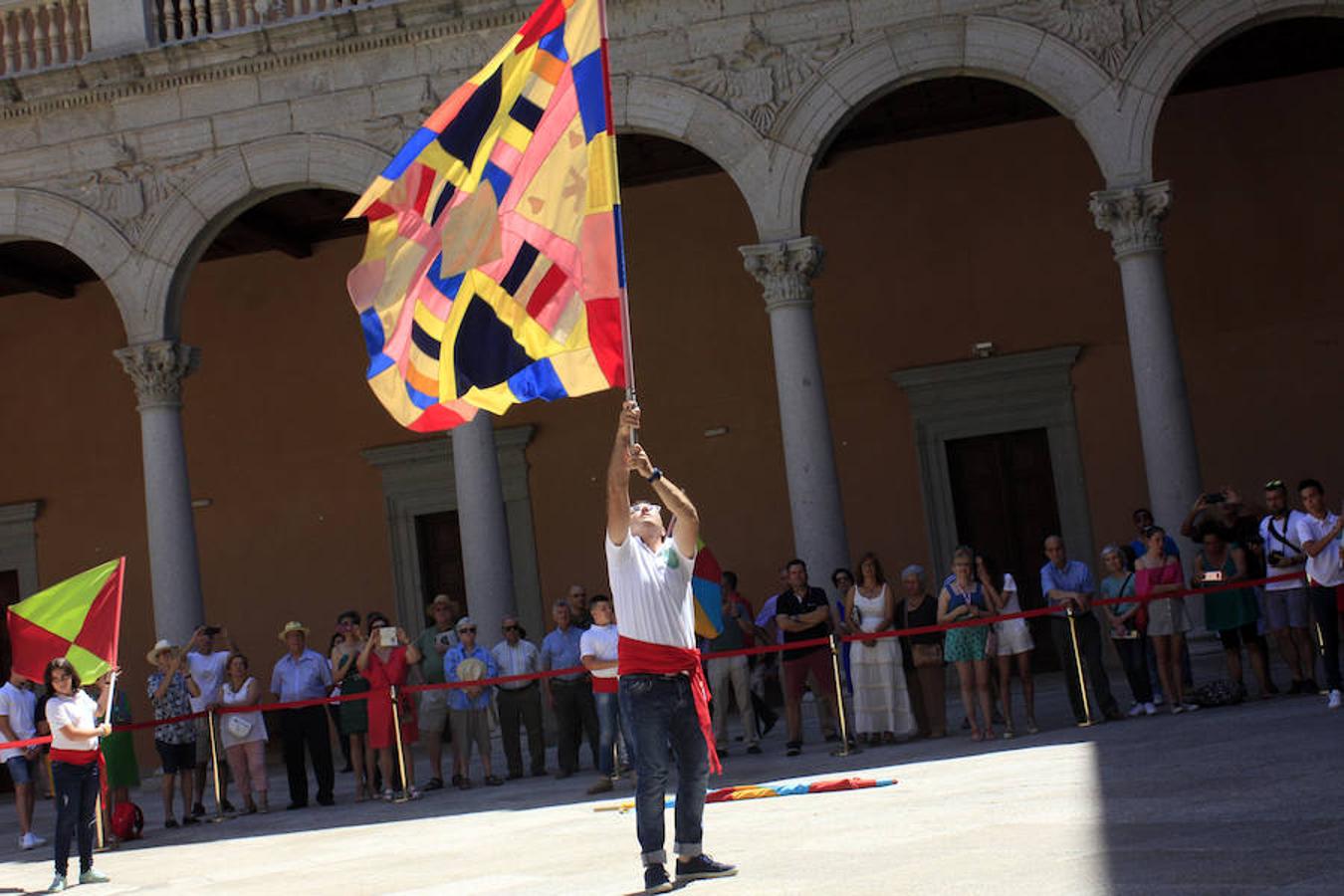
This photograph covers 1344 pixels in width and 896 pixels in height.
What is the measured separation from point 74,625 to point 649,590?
592 centimetres

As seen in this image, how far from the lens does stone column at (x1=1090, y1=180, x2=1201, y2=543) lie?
15.3m

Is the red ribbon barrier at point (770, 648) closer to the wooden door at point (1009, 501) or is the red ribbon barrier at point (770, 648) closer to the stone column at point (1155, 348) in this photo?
the stone column at point (1155, 348)

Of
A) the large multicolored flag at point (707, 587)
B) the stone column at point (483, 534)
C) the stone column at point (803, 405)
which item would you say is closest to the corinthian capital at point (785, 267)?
the stone column at point (803, 405)

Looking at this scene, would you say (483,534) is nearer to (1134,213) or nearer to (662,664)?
(1134,213)

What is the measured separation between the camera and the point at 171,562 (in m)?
17.0

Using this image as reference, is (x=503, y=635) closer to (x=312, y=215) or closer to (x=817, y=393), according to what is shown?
(x=817, y=393)

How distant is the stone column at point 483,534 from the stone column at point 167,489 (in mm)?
2911

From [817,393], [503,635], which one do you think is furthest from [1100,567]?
[503,635]

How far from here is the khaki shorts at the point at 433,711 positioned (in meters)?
15.2

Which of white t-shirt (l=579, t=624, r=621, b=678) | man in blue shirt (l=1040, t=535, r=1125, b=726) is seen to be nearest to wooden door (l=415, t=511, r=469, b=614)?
white t-shirt (l=579, t=624, r=621, b=678)

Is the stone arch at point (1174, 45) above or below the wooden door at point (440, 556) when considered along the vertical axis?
above

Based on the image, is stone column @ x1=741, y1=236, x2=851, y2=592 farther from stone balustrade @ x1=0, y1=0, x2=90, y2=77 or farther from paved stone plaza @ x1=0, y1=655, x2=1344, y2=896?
stone balustrade @ x1=0, y1=0, x2=90, y2=77

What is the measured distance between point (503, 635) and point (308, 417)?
6.91m

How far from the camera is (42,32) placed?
18016 mm
